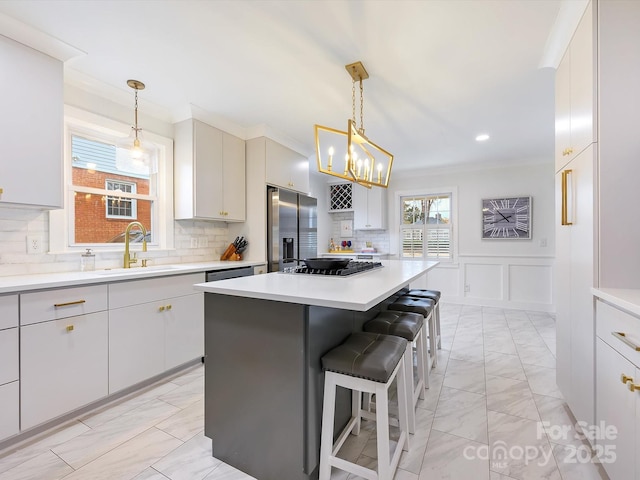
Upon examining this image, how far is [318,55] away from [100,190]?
7.23 ft

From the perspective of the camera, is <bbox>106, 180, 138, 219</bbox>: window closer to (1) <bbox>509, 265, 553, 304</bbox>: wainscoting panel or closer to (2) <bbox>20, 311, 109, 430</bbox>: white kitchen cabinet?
(2) <bbox>20, 311, 109, 430</bbox>: white kitchen cabinet

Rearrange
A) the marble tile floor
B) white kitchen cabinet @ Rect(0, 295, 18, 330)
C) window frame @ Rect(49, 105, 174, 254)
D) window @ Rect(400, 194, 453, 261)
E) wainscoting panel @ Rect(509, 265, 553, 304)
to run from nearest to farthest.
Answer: the marble tile floor
white kitchen cabinet @ Rect(0, 295, 18, 330)
window frame @ Rect(49, 105, 174, 254)
wainscoting panel @ Rect(509, 265, 553, 304)
window @ Rect(400, 194, 453, 261)

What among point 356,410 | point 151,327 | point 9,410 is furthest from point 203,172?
point 356,410

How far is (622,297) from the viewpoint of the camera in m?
1.23

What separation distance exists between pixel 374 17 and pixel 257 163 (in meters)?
2.16

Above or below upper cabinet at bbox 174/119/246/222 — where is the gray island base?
below

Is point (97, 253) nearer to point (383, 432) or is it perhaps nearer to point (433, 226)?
point (383, 432)

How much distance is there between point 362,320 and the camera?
1.95 m

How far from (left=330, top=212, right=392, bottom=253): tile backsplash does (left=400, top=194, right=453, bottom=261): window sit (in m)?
0.37

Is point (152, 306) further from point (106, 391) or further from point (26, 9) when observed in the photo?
point (26, 9)

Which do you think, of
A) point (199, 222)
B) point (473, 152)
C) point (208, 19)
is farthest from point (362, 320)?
point (473, 152)

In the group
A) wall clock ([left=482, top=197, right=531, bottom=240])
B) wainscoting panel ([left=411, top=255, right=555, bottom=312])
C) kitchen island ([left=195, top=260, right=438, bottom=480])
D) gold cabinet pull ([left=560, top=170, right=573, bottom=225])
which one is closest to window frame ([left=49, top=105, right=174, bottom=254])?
kitchen island ([left=195, top=260, right=438, bottom=480])

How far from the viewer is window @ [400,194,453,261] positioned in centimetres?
536

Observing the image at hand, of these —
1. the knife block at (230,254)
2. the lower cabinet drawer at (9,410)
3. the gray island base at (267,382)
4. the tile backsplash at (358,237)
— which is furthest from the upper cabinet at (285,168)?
the lower cabinet drawer at (9,410)
